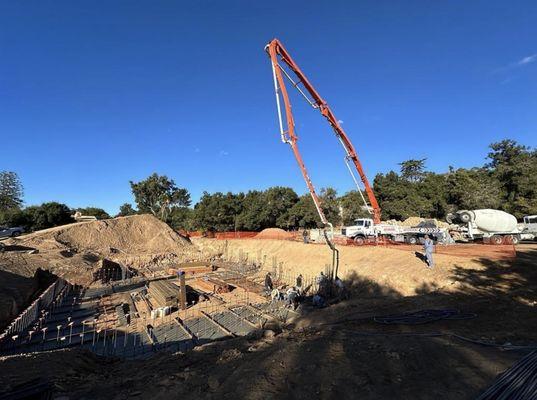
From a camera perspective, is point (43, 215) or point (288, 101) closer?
point (288, 101)

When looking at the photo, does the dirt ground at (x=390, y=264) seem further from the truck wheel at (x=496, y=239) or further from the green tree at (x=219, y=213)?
the green tree at (x=219, y=213)

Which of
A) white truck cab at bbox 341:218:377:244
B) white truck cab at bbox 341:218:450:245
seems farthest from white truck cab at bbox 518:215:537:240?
white truck cab at bbox 341:218:377:244

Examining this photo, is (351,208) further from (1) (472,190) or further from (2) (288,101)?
(2) (288,101)

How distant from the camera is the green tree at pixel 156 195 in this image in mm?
69312

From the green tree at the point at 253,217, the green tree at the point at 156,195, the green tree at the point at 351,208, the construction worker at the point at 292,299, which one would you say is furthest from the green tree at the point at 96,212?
the construction worker at the point at 292,299

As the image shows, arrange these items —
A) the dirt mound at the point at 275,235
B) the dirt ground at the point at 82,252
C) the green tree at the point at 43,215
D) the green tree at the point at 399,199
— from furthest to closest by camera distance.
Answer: the green tree at the point at 43,215 → the green tree at the point at 399,199 → the dirt mound at the point at 275,235 → the dirt ground at the point at 82,252

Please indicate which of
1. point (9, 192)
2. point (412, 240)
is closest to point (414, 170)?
point (412, 240)

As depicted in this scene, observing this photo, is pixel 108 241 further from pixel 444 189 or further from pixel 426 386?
pixel 444 189

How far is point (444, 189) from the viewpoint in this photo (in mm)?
46812

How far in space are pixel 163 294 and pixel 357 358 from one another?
44.1ft

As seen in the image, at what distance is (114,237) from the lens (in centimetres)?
3903

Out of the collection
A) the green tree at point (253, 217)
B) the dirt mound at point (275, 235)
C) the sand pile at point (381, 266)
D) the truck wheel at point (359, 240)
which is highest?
the green tree at point (253, 217)

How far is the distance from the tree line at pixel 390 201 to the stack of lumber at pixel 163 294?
101ft

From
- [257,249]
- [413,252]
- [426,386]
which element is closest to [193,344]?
[426,386]
